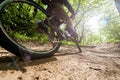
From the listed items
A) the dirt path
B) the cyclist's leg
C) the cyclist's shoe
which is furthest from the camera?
the cyclist's leg

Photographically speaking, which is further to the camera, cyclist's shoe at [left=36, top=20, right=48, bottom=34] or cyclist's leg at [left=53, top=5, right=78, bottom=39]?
cyclist's leg at [left=53, top=5, right=78, bottom=39]

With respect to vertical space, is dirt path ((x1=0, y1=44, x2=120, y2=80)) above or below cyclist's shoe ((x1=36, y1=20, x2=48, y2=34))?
below

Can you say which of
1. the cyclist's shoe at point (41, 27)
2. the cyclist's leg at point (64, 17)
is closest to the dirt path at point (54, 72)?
the cyclist's shoe at point (41, 27)

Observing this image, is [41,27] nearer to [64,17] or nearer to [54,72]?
[64,17]

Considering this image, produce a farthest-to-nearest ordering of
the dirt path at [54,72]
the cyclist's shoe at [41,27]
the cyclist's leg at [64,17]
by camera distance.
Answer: the cyclist's leg at [64,17] < the cyclist's shoe at [41,27] < the dirt path at [54,72]

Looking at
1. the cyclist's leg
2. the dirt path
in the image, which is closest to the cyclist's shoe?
the cyclist's leg

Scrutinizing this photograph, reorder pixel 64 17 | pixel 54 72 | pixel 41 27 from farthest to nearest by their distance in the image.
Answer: pixel 64 17
pixel 41 27
pixel 54 72

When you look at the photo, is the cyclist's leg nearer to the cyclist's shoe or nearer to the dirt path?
the cyclist's shoe

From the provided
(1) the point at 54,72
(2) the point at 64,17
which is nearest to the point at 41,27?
(2) the point at 64,17

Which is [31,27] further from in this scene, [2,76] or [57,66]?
[2,76]

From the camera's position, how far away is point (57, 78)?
2.24 meters

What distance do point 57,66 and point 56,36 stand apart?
4.20 feet

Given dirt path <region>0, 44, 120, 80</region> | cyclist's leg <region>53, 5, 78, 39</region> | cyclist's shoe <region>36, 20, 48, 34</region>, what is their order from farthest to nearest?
cyclist's leg <region>53, 5, 78, 39</region> < cyclist's shoe <region>36, 20, 48, 34</region> < dirt path <region>0, 44, 120, 80</region>

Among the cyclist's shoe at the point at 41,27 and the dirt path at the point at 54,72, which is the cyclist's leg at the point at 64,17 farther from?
the dirt path at the point at 54,72
